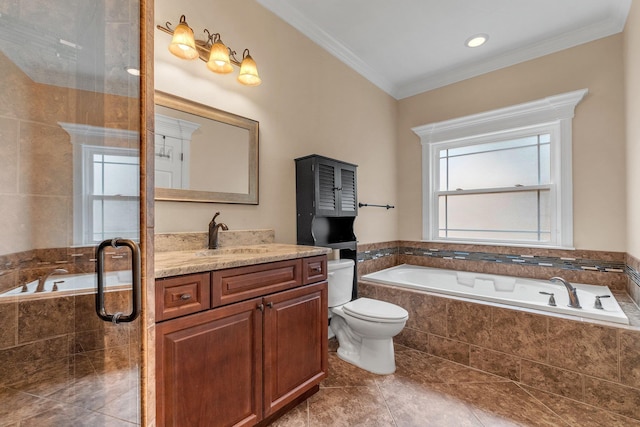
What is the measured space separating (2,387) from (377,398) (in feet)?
5.52

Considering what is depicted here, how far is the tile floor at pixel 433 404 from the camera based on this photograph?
150 centimetres

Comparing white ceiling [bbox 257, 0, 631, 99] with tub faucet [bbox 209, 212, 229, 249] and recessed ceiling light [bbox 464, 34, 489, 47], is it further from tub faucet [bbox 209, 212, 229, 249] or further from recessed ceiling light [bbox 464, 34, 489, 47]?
tub faucet [bbox 209, 212, 229, 249]

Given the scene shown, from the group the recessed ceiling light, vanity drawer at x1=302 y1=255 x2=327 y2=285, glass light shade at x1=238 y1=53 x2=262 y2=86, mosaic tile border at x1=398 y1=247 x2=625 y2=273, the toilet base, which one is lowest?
the toilet base

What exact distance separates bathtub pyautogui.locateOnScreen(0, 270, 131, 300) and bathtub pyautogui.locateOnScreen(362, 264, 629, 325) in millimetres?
2167

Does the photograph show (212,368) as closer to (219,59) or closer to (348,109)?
(219,59)

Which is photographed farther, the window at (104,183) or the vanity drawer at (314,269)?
the vanity drawer at (314,269)

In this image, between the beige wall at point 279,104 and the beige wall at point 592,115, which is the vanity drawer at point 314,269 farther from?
the beige wall at point 592,115

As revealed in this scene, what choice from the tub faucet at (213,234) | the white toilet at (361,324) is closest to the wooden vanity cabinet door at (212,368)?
the tub faucet at (213,234)

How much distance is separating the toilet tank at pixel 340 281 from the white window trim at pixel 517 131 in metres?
1.46

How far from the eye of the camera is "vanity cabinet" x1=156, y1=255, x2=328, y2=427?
105cm

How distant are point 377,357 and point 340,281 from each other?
596 millimetres

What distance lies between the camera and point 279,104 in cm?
216

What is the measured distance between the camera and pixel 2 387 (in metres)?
0.85

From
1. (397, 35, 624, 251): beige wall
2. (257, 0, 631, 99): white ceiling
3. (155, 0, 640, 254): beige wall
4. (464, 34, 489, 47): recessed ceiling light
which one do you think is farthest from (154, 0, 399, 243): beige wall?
(397, 35, 624, 251): beige wall
